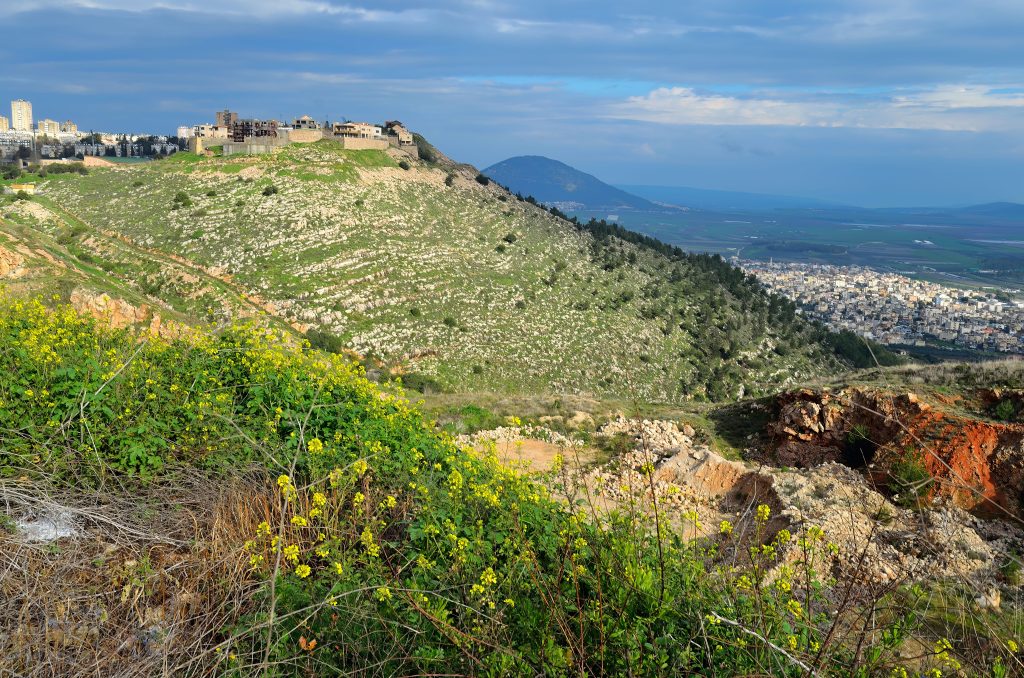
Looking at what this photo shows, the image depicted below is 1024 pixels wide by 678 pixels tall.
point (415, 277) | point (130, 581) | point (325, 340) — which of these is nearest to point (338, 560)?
point (130, 581)

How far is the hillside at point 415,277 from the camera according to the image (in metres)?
34.1

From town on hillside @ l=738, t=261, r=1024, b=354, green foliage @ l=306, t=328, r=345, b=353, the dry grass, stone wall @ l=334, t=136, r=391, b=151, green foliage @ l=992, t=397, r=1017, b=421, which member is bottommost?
town on hillside @ l=738, t=261, r=1024, b=354

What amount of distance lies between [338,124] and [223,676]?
68205mm

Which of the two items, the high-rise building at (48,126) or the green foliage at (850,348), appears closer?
the green foliage at (850,348)

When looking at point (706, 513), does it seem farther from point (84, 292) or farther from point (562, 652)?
point (84, 292)

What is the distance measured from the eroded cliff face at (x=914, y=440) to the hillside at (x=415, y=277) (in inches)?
778

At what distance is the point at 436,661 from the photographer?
3771 mm

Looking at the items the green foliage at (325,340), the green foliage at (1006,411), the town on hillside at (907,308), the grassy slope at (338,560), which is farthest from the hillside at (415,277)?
the green foliage at (1006,411)

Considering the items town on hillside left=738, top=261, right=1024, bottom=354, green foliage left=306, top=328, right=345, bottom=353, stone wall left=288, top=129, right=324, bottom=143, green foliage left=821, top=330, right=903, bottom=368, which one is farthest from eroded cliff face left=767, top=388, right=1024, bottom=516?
stone wall left=288, top=129, right=324, bottom=143

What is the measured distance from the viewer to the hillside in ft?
112

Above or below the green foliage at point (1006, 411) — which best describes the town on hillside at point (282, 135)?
above

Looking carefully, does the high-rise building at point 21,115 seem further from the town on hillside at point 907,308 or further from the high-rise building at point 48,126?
the town on hillside at point 907,308

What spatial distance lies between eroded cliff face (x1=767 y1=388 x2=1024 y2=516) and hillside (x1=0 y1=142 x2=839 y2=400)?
64.9 ft

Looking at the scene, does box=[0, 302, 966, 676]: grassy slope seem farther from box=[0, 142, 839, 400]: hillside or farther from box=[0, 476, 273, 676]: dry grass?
box=[0, 142, 839, 400]: hillside
